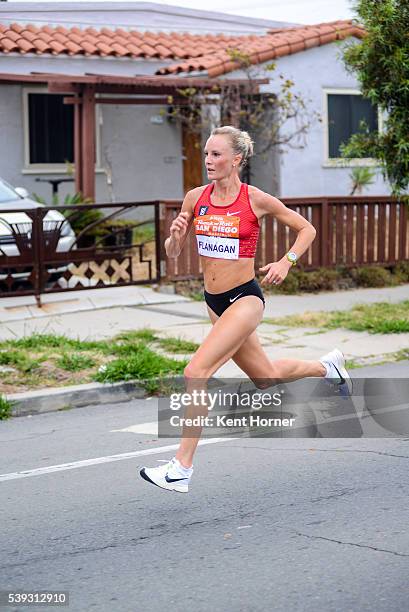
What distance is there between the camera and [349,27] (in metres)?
19.9

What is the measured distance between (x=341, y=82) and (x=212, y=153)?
16.0 metres

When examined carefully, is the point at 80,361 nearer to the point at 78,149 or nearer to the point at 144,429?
the point at 144,429

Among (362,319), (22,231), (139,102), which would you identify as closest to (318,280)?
(362,319)

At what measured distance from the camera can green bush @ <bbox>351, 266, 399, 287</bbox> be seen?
15.7 meters

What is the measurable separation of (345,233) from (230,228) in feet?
33.0

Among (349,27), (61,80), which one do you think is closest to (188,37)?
(349,27)

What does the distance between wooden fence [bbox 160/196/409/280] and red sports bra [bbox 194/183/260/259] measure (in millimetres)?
8490

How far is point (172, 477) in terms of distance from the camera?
5.74m

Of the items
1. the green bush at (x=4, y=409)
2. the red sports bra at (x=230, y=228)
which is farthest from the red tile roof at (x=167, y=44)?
the red sports bra at (x=230, y=228)

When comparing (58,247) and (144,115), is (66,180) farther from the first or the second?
(58,247)

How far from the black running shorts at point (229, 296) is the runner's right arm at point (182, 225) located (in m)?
0.34

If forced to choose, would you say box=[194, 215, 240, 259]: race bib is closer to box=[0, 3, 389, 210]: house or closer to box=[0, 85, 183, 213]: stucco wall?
box=[0, 3, 389, 210]: house

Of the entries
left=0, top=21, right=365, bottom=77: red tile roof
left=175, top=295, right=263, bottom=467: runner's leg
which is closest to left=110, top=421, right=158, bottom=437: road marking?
left=175, top=295, right=263, bottom=467: runner's leg

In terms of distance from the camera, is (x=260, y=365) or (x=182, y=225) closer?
(x=182, y=225)
